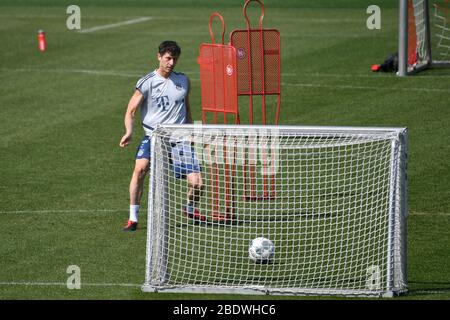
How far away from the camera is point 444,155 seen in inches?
594

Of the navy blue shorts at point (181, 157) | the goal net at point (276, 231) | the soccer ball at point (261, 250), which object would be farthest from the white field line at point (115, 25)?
the soccer ball at point (261, 250)

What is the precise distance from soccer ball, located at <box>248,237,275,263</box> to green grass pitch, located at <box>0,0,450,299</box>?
95 centimetres

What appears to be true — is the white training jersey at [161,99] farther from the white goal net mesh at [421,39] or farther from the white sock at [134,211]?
the white goal net mesh at [421,39]

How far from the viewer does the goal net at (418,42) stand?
20.0m

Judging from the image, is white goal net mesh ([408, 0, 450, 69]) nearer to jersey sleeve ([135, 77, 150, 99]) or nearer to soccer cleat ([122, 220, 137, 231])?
jersey sleeve ([135, 77, 150, 99])

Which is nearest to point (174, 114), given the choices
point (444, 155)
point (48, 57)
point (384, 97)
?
point (444, 155)

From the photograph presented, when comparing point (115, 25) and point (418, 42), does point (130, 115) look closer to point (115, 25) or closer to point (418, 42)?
point (418, 42)

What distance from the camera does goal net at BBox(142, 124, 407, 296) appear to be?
32.1 ft

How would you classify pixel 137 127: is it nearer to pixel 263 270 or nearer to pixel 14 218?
pixel 14 218

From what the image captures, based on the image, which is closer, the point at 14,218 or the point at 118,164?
the point at 14,218

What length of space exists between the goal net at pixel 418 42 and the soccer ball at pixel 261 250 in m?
10.3

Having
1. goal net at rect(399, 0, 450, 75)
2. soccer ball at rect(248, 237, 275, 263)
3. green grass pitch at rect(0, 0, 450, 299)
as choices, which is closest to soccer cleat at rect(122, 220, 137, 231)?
green grass pitch at rect(0, 0, 450, 299)
